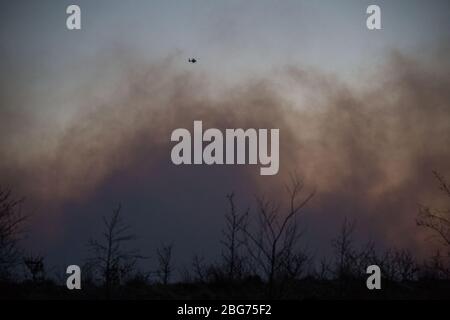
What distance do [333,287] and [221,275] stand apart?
14.9ft

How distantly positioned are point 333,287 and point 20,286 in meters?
11.9

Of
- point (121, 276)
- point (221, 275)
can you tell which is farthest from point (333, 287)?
point (121, 276)

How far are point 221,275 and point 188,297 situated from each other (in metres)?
2.30
